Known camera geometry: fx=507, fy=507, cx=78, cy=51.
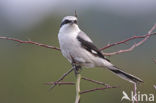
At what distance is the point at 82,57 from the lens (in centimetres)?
330

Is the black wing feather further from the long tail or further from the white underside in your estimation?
the long tail

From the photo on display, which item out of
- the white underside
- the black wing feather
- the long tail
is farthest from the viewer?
the black wing feather

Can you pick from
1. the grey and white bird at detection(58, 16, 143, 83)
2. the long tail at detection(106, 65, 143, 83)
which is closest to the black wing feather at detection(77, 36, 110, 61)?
the grey and white bird at detection(58, 16, 143, 83)

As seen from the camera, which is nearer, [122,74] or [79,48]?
[122,74]

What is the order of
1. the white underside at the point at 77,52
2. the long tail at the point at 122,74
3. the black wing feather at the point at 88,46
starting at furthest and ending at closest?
1. the black wing feather at the point at 88,46
2. the white underside at the point at 77,52
3. the long tail at the point at 122,74

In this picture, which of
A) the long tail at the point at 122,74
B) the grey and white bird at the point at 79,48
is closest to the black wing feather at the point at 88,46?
the grey and white bird at the point at 79,48

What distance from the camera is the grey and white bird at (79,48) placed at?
3.29 metres

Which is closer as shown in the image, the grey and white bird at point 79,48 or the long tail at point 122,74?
the long tail at point 122,74

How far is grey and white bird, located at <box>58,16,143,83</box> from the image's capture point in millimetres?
3285

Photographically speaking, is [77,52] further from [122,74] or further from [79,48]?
[122,74]

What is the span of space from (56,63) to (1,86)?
4.61 ft

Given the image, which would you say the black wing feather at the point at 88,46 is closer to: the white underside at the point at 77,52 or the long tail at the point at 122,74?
the white underside at the point at 77,52

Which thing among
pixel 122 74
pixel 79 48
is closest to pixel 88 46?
pixel 79 48

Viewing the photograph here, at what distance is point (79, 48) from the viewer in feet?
11.1
